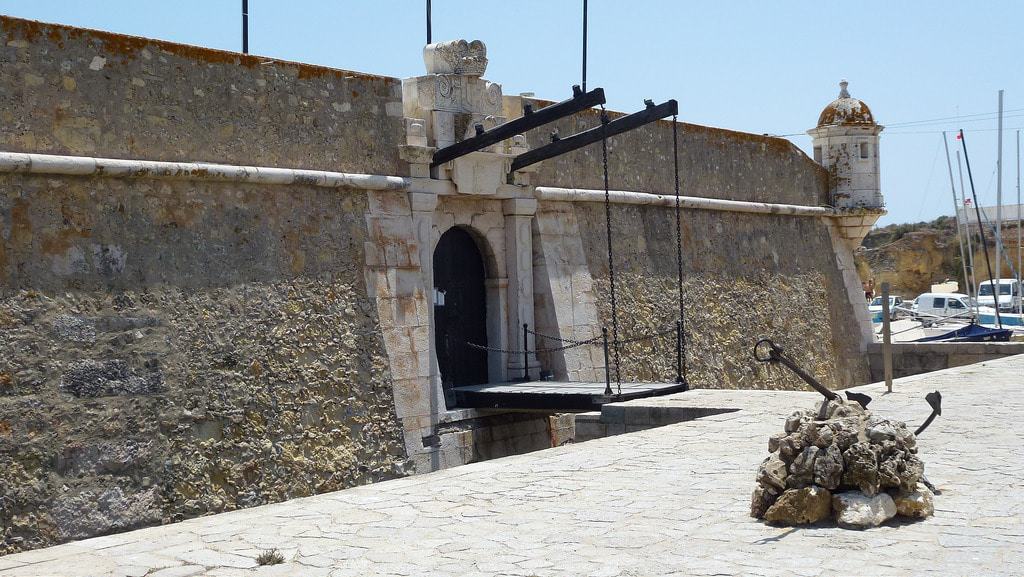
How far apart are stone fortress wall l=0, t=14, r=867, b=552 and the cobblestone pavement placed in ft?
6.69

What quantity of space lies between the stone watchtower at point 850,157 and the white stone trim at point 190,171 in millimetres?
10553

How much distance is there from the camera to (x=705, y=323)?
16453 millimetres

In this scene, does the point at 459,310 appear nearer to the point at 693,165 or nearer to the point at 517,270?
the point at 517,270

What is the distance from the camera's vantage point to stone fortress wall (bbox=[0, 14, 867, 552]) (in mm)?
8680

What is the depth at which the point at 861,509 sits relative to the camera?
6.24 m

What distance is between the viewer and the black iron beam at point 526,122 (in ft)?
37.9


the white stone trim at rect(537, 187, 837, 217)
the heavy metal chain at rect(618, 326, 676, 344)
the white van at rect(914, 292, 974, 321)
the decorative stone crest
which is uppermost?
the decorative stone crest

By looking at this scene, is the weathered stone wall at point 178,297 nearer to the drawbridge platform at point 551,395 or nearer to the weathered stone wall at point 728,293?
the drawbridge platform at point 551,395

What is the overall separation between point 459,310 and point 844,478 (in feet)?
23.3

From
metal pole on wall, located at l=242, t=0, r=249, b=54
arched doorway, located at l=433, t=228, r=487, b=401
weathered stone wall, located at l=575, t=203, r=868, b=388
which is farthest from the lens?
weathered stone wall, located at l=575, t=203, r=868, b=388

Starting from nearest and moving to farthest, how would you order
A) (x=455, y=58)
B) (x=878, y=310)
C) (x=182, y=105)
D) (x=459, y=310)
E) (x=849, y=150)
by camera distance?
(x=182, y=105)
(x=455, y=58)
(x=459, y=310)
(x=849, y=150)
(x=878, y=310)

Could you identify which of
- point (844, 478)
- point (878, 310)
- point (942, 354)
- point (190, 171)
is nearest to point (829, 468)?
point (844, 478)

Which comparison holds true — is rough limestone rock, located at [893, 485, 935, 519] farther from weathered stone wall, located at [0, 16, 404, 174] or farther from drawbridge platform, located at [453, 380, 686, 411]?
weathered stone wall, located at [0, 16, 404, 174]

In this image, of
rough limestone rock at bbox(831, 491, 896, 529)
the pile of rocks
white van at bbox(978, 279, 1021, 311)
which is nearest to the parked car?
white van at bbox(978, 279, 1021, 311)
